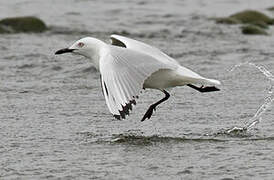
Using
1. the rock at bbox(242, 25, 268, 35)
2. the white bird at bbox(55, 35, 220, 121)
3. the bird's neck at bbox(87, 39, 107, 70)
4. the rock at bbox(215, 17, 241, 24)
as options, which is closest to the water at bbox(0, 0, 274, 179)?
the rock at bbox(242, 25, 268, 35)

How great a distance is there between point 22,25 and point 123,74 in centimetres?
968

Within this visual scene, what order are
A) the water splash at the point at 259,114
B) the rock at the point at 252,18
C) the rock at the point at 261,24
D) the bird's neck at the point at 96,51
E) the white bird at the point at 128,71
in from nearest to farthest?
the white bird at the point at 128,71 < the water splash at the point at 259,114 < the bird's neck at the point at 96,51 < the rock at the point at 261,24 < the rock at the point at 252,18

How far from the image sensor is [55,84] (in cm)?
1273

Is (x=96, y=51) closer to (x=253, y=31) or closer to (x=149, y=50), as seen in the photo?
(x=149, y=50)

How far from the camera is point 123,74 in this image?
28.3 ft

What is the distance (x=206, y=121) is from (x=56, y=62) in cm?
531

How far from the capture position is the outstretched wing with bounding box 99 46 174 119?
8133 mm

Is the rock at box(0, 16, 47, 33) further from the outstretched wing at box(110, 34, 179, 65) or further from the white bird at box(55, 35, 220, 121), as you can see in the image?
the outstretched wing at box(110, 34, 179, 65)

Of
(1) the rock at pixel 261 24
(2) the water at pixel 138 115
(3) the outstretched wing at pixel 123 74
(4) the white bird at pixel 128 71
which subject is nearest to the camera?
(2) the water at pixel 138 115

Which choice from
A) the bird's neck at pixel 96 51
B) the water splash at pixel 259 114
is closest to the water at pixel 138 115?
the water splash at pixel 259 114

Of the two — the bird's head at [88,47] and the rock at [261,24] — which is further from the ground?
the bird's head at [88,47]

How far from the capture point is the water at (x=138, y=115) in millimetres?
7766

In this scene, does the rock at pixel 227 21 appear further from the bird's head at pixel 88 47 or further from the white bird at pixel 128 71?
the bird's head at pixel 88 47

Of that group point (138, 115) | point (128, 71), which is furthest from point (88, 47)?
point (128, 71)
